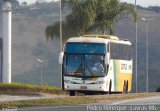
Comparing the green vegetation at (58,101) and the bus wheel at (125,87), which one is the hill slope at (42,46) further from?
the green vegetation at (58,101)

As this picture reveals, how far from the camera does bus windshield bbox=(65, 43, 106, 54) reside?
1762 inches

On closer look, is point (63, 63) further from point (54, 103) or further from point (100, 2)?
point (100, 2)

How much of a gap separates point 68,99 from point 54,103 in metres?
2.11

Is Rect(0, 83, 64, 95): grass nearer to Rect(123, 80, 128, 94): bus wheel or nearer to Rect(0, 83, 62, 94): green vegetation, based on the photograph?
Rect(0, 83, 62, 94): green vegetation

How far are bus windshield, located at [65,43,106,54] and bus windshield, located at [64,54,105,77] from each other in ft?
0.83

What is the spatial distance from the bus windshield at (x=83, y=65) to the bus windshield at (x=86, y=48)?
0.25 m

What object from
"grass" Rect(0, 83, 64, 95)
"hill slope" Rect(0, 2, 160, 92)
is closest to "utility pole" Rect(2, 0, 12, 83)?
"grass" Rect(0, 83, 64, 95)

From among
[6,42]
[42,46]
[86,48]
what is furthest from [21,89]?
[42,46]

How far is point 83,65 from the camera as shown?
44.6 m

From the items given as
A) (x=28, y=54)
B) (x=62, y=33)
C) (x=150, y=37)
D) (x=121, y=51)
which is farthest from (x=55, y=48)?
(x=121, y=51)

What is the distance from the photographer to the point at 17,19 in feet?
487

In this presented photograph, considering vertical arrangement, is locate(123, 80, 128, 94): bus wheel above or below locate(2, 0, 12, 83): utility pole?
below

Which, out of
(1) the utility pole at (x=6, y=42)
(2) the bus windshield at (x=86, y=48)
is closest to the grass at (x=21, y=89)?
(2) the bus windshield at (x=86, y=48)

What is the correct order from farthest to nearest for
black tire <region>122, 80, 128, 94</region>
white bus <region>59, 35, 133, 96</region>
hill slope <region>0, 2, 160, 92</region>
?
hill slope <region>0, 2, 160, 92</region>
black tire <region>122, 80, 128, 94</region>
white bus <region>59, 35, 133, 96</region>
